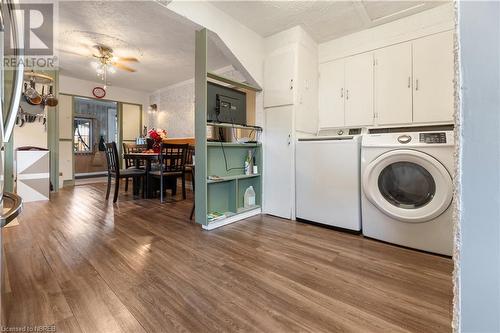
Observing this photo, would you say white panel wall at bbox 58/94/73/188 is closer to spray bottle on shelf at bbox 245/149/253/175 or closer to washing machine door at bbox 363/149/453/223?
spray bottle on shelf at bbox 245/149/253/175

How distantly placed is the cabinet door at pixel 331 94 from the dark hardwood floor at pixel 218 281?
1.43 m

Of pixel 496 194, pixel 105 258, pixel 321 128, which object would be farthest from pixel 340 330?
pixel 321 128

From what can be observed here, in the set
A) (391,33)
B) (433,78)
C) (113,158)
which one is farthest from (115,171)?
(433,78)

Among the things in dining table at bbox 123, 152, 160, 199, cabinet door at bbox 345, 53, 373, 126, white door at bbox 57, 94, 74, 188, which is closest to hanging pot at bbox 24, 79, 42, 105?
white door at bbox 57, 94, 74, 188

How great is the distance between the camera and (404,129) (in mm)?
2467

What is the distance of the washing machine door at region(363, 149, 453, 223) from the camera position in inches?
66.2

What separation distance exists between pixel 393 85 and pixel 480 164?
2.64 m

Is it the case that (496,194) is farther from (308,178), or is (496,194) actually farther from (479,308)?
(308,178)

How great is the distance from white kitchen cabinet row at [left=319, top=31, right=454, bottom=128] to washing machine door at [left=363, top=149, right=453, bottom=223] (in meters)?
0.85

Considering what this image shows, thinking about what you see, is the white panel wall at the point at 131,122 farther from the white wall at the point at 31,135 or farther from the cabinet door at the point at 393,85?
the cabinet door at the point at 393,85

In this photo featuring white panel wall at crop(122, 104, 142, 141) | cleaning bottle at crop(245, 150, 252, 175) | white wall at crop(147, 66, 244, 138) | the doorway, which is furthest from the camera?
the doorway

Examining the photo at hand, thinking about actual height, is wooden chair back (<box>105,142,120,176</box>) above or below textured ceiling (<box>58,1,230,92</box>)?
below

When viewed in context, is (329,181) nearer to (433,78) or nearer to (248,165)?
(248,165)

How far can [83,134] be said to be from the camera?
7.74 m
